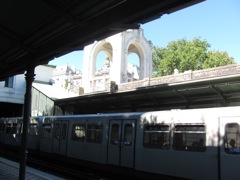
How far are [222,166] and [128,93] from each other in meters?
12.1

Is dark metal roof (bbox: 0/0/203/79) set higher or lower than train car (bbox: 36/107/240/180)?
higher

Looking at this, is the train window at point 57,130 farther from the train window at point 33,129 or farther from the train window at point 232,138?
the train window at point 232,138

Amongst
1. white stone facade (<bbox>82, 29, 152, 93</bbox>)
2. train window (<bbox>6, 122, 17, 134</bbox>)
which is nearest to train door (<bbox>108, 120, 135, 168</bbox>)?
train window (<bbox>6, 122, 17, 134</bbox>)

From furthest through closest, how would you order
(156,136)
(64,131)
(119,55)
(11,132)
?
(119,55) → (11,132) → (64,131) → (156,136)

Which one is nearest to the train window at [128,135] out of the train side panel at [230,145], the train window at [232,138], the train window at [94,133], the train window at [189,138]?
the train window at [94,133]

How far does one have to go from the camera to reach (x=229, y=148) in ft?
30.3

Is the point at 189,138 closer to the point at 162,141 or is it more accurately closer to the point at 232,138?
the point at 162,141

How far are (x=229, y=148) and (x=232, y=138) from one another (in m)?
0.32

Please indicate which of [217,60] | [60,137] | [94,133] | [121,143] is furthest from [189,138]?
[217,60]

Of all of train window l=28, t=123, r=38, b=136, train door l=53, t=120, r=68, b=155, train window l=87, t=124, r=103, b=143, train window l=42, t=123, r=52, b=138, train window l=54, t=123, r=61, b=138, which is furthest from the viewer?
train window l=28, t=123, r=38, b=136

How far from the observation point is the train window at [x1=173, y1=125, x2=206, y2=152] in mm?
10125

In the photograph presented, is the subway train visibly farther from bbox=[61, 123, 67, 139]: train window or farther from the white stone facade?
the white stone facade

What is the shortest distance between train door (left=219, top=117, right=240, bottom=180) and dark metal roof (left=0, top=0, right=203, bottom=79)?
210 inches

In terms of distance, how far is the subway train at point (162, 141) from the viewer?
9.45 metres
